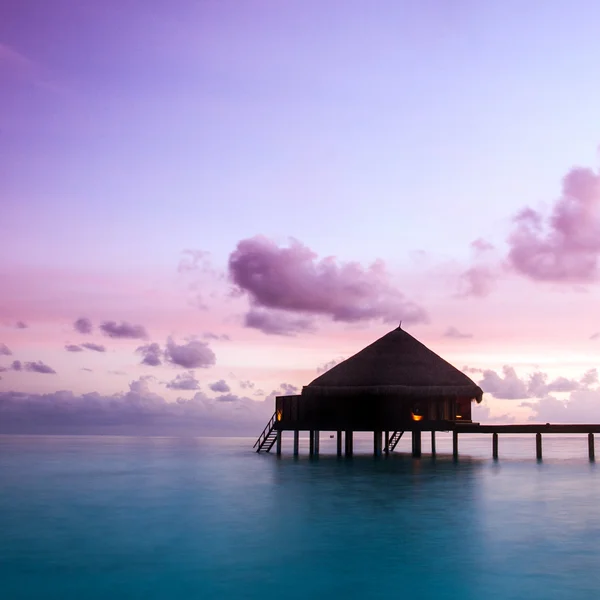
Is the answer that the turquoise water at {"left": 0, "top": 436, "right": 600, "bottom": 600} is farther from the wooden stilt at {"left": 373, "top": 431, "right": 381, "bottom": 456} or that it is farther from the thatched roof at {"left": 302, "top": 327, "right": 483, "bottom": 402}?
the wooden stilt at {"left": 373, "top": 431, "right": 381, "bottom": 456}

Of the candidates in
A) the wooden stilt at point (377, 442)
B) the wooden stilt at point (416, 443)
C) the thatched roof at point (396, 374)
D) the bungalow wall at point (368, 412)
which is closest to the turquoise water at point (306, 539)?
the bungalow wall at point (368, 412)

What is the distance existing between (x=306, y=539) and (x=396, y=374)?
2703cm

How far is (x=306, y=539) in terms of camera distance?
2238 cm

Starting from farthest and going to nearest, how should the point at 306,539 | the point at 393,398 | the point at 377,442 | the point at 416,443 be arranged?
the point at 416,443 < the point at 377,442 < the point at 393,398 < the point at 306,539

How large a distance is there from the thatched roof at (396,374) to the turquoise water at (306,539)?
7132mm

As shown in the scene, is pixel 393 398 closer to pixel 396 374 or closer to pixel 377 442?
pixel 396 374

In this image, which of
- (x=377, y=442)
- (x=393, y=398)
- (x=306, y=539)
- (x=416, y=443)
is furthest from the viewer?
(x=416, y=443)

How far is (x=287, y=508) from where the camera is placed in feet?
98.3

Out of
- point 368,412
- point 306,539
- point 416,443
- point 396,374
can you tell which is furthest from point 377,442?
point 306,539

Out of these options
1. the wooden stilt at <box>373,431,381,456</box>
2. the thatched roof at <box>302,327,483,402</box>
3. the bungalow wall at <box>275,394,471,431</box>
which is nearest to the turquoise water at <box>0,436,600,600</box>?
the bungalow wall at <box>275,394,471,431</box>

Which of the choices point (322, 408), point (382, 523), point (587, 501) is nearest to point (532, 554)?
point (382, 523)

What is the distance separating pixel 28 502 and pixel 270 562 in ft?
60.3

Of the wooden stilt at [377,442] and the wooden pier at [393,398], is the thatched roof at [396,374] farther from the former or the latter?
the wooden stilt at [377,442]

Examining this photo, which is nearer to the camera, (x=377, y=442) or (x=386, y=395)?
(x=386, y=395)
